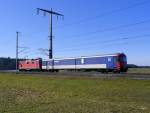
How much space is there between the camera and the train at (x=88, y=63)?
5038 cm

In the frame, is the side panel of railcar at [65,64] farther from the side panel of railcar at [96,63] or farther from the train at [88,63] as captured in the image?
the side panel of railcar at [96,63]

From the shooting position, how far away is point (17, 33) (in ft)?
277

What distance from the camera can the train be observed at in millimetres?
50375

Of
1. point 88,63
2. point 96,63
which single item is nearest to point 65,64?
point 88,63

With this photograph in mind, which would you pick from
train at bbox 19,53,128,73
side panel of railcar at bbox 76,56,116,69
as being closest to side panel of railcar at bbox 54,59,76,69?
train at bbox 19,53,128,73

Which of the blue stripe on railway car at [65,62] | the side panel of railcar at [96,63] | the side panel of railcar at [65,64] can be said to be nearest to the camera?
the side panel of railcar at [96,63]

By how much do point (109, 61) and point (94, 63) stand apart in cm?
362

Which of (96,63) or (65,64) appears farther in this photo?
(65,64)

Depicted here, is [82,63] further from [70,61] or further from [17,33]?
[17,33]

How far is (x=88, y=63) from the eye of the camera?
181 ft

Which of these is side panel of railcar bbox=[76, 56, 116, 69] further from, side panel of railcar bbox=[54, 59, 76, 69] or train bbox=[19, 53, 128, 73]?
side panel of railcar bbox=[54, 59, 76, 69]

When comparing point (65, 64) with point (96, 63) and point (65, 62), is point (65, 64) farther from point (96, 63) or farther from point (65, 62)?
point (96, 63)

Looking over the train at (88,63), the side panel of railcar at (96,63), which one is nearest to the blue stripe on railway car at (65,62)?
the train at (88,63)

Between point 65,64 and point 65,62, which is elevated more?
point 65,62
